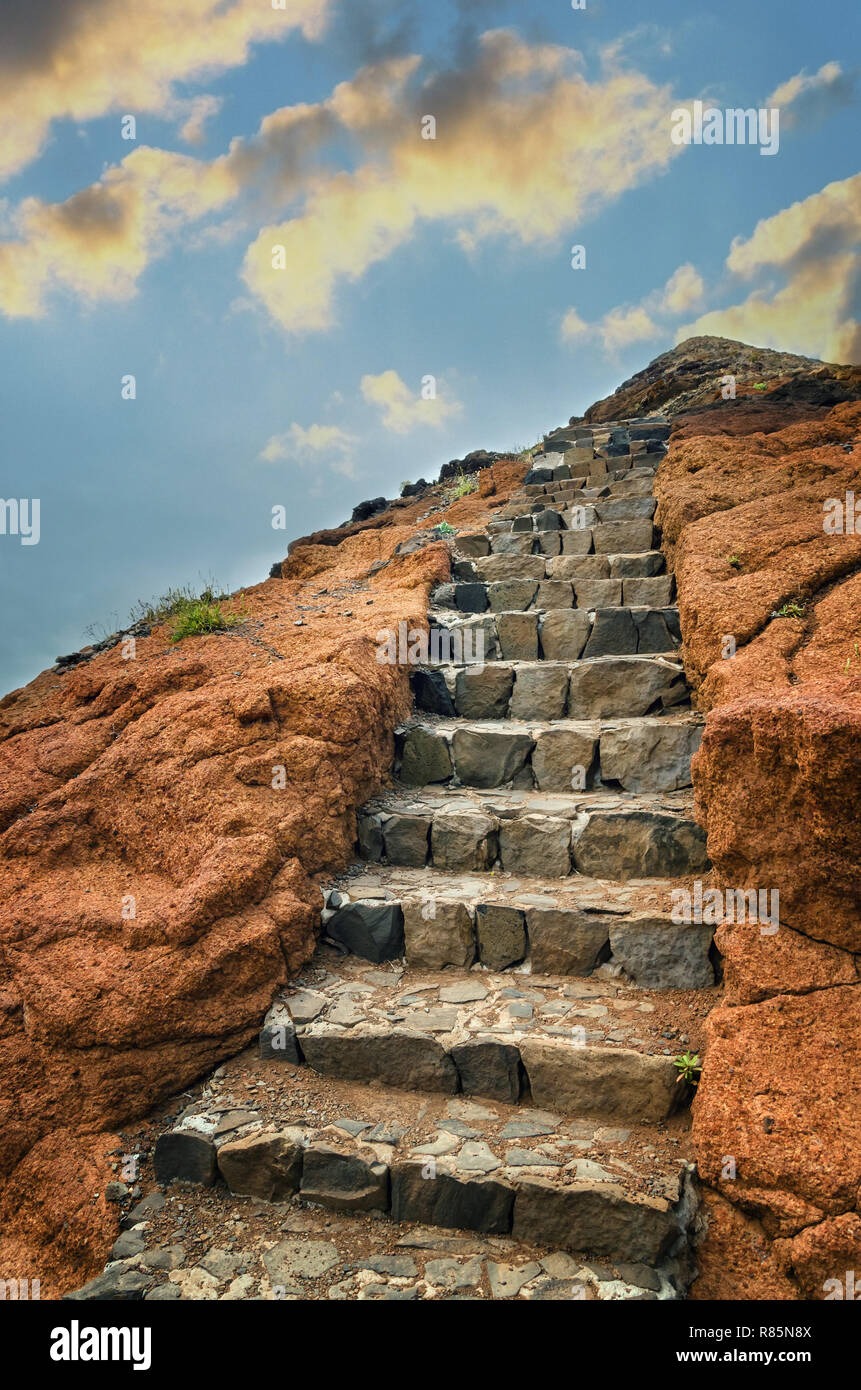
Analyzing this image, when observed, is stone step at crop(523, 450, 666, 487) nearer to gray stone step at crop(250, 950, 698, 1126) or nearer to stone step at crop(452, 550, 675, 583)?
stone step at crop(452, 550, 675, 583)

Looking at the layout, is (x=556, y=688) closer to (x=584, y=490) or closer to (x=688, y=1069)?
(x=688, y=1069)

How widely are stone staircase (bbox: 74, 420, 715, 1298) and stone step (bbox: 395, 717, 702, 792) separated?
16 millimetres

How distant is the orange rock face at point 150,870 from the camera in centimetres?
294

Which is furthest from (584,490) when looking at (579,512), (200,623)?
(200,623)

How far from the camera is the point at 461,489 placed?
496 inches

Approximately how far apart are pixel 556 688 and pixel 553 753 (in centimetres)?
75

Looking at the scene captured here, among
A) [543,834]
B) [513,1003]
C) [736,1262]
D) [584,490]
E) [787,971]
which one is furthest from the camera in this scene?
[584,490]

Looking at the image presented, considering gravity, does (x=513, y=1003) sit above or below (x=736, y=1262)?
above

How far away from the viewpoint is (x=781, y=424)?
8.16m

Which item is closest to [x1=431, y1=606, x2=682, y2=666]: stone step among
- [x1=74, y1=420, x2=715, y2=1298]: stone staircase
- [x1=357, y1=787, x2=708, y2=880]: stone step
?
[x1=74, y1=420, x2=715, y2=1298]: stone staircase

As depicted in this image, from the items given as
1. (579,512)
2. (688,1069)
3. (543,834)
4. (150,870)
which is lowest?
(688,1069)

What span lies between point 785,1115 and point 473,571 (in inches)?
233

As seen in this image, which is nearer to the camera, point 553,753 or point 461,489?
point 553,753

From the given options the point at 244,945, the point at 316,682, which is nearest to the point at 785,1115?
the point at 244,945
